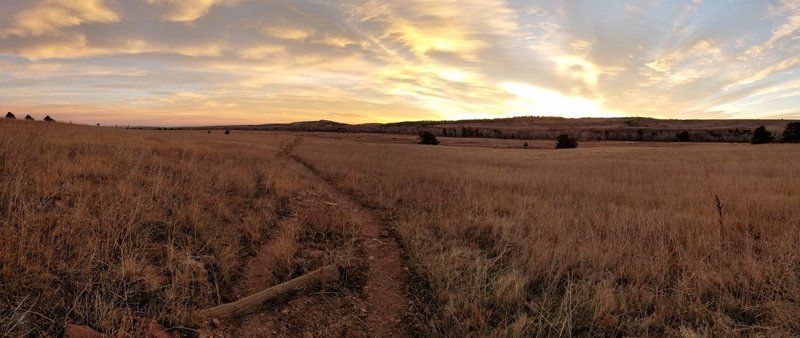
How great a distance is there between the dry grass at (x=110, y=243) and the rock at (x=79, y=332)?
112mm

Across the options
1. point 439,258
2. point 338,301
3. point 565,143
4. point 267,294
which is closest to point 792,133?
point 565,143

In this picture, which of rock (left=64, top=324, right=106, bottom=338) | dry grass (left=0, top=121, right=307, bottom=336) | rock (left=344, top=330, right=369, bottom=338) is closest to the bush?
dry grass (left=0, top=121, right=307, bottom=336)

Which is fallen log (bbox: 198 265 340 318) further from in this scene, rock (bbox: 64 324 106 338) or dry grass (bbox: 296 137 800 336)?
dry grass (bbox: 296 137 800 336)

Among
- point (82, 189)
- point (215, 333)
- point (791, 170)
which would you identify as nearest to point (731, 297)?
point (215, 333)

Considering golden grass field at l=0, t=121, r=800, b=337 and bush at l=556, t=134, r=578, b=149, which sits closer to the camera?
golden grass field at l=0, t=121, r=800, b=337

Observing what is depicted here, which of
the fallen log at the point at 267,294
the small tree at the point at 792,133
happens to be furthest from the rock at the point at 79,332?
the small tree at the point at 792,133

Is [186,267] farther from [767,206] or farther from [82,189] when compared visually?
[767,206]

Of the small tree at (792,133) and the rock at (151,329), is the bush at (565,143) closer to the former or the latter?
the small tree at (792,133)

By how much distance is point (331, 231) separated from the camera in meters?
7.67

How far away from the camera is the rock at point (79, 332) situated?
3567 mm

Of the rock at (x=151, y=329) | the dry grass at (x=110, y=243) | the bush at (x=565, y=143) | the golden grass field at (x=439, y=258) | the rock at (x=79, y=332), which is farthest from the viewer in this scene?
the bush at (x=565, y=143)

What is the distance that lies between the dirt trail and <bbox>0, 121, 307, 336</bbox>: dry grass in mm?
363

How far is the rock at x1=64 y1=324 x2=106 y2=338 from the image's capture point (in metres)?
3.57

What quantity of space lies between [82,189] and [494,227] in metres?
7.30
